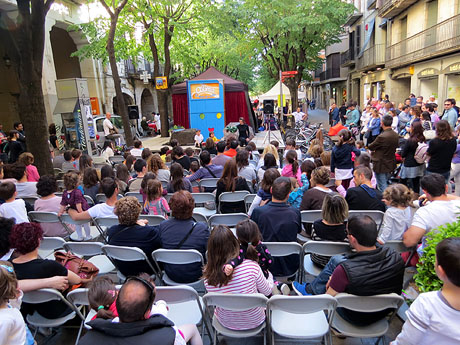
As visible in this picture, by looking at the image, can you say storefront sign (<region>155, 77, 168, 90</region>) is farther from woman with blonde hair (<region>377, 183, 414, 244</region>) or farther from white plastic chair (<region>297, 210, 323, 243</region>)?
woman with blonde hair (<region>377, 183, 414, 244</region>)

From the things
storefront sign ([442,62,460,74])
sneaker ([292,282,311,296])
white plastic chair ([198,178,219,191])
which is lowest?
sneaker ([292,282,311,296])

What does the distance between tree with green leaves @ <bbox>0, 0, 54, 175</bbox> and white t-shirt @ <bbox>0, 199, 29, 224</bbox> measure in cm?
307

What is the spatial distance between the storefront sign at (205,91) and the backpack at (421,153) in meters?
10.5

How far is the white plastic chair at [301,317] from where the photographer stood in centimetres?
209

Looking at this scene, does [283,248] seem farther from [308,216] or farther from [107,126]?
[107,126]

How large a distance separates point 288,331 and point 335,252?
88 centimetres

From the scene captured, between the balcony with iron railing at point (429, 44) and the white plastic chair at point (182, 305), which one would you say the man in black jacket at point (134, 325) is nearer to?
the white plastic chair at point (182, 305)

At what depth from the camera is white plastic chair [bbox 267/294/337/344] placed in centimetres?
209

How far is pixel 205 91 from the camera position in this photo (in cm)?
1508

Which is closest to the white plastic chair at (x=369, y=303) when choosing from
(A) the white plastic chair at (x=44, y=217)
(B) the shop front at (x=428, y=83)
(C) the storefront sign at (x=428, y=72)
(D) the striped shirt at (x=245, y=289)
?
(D) the striped shirt at (x=245, y=289)

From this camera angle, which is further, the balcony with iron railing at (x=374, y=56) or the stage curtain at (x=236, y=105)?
the balcony with iron railing at (x=374, y=56)

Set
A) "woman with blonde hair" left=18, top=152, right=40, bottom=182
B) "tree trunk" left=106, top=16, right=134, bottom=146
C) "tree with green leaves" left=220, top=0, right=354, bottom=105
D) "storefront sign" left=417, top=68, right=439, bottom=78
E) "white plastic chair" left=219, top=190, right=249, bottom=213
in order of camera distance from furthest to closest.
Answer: "tree with green leaves" left=220, top=0, right=354, bottom=105
"storefront sign" left=417, top=68, right=439, bottom=78
"tree trunk" left=106, top=16, right=134, bottom=146
"woman with blonde hair" left=18, top=152, right=40, bottom=182
"white plastic chair" left=219, top=190, right=249, bottom=213

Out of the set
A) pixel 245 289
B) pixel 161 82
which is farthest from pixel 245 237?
pixel 161 82

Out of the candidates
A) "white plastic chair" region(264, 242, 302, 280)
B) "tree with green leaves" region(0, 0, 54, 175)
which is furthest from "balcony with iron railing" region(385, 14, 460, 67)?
"tree with green leaves" region(0, 0, 54, 175)
